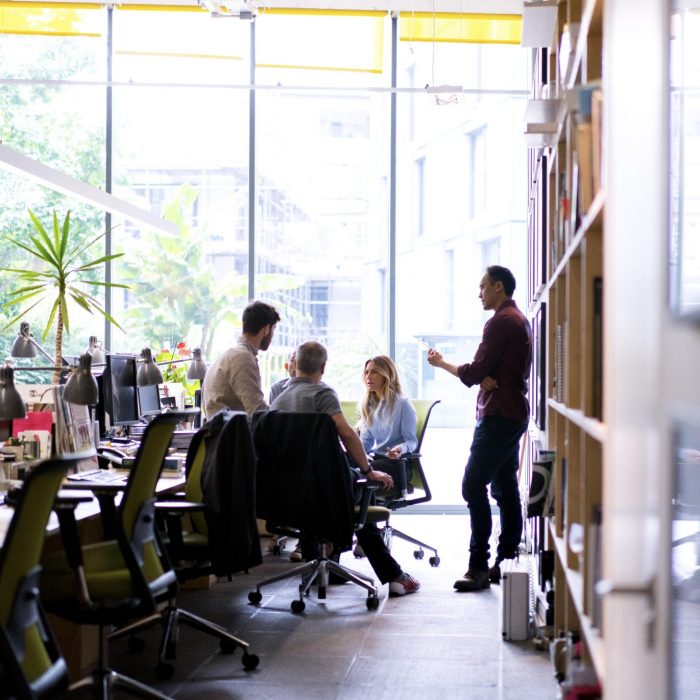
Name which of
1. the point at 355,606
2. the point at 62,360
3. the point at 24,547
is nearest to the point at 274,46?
the point at 62,360

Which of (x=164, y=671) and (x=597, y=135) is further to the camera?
(x=164, y=671)

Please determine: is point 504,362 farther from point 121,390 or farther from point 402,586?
point 121,390

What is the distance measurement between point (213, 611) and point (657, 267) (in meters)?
3.75

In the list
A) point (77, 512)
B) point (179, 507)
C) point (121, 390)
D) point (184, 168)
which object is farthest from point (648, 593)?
point (184, 168)

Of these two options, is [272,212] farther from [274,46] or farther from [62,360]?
[62,360]

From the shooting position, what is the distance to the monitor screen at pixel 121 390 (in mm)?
5098

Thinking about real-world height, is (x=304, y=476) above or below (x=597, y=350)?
below

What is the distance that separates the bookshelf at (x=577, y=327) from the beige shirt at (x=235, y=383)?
59.8 inches

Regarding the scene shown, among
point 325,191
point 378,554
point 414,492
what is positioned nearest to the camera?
point 378,554

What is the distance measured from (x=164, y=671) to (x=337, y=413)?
5.10 ft

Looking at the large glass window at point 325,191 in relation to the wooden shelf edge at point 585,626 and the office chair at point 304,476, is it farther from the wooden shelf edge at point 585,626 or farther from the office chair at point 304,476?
the wooden shelf edge at point 585,626

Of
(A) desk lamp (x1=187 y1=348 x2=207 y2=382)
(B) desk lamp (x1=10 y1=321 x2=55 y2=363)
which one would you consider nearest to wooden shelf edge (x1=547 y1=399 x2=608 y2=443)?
(B) desk lamp (x1=10 y1=321 x2=55 y2=363)

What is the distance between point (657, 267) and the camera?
1.45 m

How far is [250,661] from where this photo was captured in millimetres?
3891
